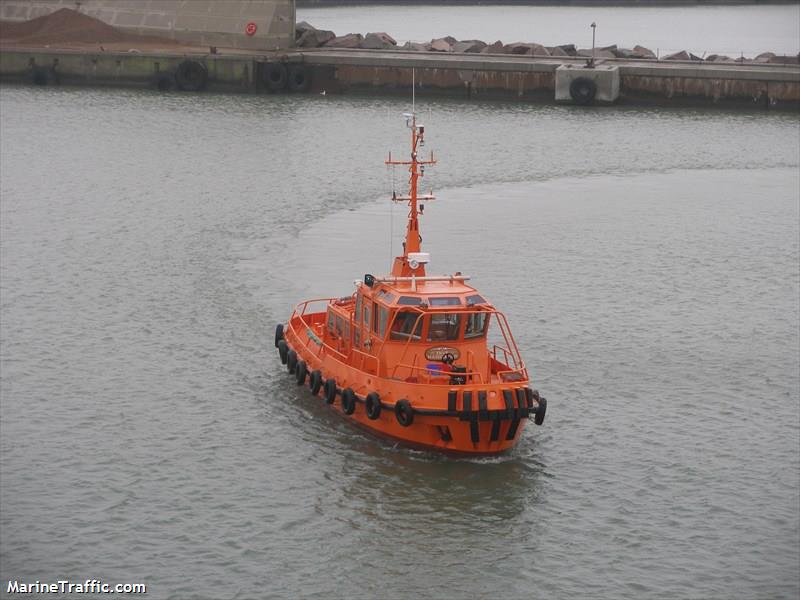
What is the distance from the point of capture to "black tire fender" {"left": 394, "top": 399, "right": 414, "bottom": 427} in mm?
21062

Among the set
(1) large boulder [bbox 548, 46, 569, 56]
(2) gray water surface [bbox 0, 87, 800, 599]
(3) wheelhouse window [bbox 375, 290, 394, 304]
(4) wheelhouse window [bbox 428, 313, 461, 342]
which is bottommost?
(2) gray water surface [bbox 0, 87, 800, 599]

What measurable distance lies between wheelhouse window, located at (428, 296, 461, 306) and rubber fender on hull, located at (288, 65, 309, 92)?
47186 mm

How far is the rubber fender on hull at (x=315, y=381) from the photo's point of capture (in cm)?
2366

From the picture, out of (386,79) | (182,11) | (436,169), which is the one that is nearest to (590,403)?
(436,169)

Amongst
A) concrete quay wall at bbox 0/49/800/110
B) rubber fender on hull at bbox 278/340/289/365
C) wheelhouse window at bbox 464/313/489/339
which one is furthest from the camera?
concrete quay wall at bbox 0/49/800/110

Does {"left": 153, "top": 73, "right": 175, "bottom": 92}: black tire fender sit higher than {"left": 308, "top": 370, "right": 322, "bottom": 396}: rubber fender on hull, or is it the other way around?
{"left": 153, "top": 73, "right": 175, "bottom": 92}: black tire fender

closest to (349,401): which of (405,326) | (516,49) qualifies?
(405,326)

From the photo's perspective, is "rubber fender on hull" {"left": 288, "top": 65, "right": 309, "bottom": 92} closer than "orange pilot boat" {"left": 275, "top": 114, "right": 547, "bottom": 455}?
No

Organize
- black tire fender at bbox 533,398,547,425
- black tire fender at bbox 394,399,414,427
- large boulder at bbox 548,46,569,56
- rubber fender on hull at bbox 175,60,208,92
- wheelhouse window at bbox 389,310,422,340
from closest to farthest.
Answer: black tire fender at bbox 394,399,414,427, black tire fender at bbox 533,398,547,425, wheelhouse window at bbox 389,310,422,340, rubber fender on hull at bbox 175,60,208,92, large boulder at bbox 548,46,569,56

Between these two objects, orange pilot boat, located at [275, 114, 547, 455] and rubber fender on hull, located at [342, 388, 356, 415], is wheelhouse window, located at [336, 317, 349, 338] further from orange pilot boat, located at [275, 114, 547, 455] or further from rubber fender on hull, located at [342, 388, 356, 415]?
rubber fender on hull, located at [342, 388, 356, 415]

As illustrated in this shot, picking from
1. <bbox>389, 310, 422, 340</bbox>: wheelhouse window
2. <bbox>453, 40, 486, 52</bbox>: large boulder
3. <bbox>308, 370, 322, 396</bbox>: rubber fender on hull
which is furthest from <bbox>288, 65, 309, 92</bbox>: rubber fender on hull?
<bbox>389, 310, 422, 340</bbox>: wheelhouse window

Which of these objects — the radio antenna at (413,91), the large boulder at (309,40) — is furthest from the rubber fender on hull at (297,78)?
the radio antenna at (413,91)

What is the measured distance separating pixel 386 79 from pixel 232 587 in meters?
52.5

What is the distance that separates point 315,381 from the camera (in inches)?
934
